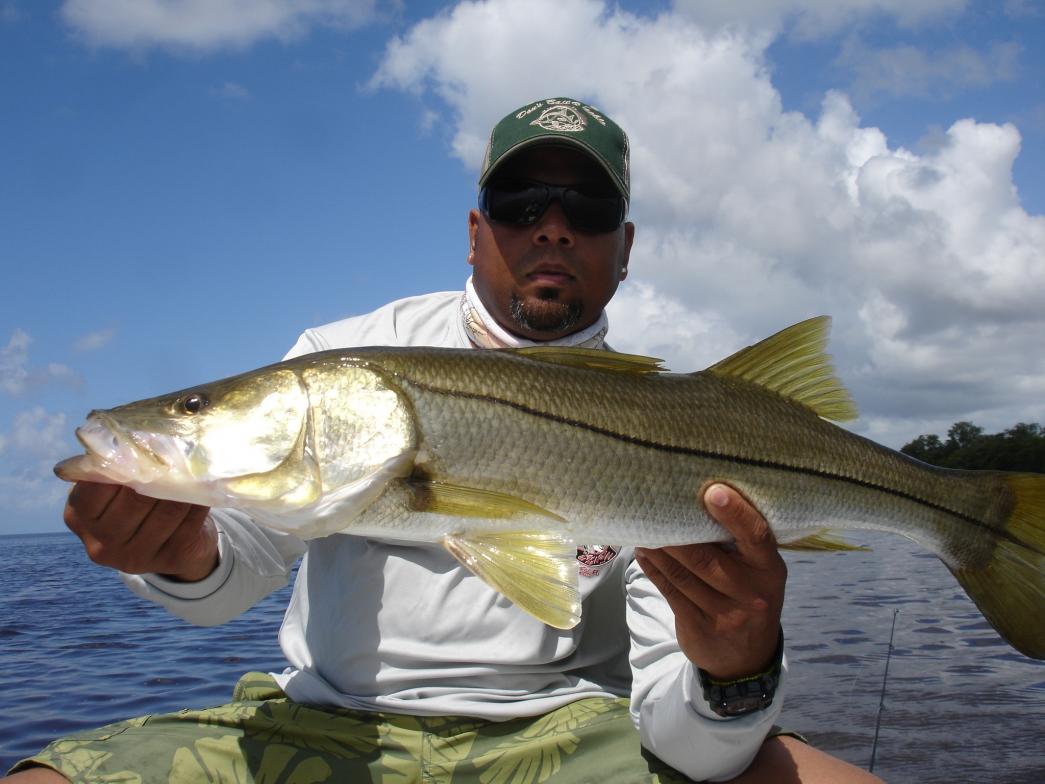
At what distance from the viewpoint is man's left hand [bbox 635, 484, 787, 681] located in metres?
2.54

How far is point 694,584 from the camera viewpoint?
2.70 meters

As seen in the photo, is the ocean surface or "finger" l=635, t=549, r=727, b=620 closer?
"finger" l=635, t=549, r=727, b=620

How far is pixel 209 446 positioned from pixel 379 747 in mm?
1517

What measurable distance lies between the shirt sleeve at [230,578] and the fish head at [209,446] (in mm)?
873

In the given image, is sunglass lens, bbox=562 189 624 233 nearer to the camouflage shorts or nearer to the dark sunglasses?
the dark sunglasses

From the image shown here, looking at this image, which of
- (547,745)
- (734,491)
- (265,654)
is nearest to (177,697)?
(265,654)

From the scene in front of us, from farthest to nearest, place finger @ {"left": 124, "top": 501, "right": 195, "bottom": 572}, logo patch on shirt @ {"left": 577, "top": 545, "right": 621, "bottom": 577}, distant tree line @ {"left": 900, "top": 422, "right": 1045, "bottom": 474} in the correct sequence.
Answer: distant tree line @ {"left": 900, "top": 422, "right": 1045, "bottom": 474}, logo patch on shirt @ {"left": 577, "top": 545, "right": 621, "bottom": 577}, finger @ {"left": 124, "top": 501, "right": 195, "bottom": 572}

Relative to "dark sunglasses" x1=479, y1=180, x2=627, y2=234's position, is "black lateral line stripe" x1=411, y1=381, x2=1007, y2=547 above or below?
below

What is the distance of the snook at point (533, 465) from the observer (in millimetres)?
2375

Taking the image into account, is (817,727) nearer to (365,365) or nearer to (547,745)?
(547,745)

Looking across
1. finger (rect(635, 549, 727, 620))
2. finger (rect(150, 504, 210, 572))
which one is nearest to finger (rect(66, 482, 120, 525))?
finger (rect(150, 504, 210, 572))

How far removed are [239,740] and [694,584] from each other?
1918 mm

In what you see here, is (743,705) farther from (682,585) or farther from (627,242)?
(627,242)

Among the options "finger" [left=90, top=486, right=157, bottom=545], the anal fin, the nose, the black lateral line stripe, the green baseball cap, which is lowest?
the anal fin
